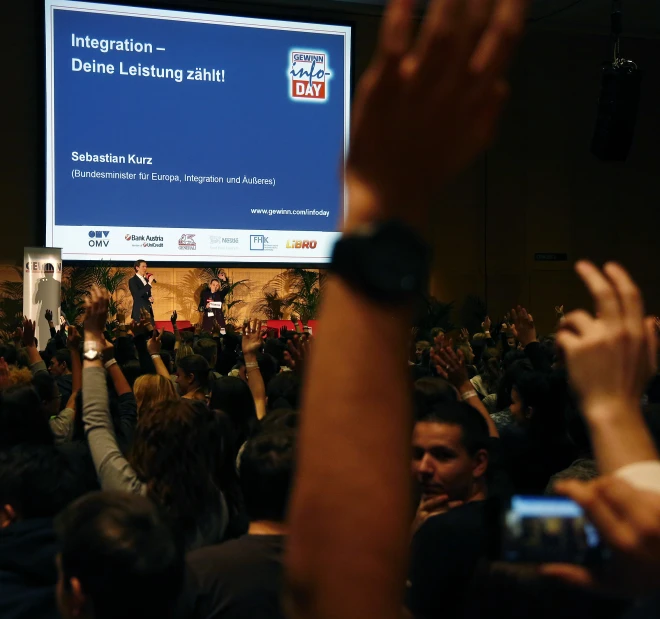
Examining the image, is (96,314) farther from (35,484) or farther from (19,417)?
(35,484)

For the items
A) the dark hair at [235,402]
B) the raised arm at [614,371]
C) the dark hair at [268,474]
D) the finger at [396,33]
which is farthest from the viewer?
the dark hair at [235,402]

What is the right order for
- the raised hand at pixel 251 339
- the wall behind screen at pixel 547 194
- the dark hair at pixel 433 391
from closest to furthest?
Answer: the dark hair at pixel 433 391 < the raised hand at pixel 251 339 < the wall behind screen at pixel 547 194

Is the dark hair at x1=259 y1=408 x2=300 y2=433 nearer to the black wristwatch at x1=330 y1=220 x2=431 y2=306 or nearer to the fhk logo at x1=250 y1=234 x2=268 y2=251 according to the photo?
the black wristwatch at x1=330 y1=220 x2=431 y2=306

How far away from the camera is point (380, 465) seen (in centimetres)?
53

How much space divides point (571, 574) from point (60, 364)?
4711 millimetres

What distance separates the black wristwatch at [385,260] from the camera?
54cm

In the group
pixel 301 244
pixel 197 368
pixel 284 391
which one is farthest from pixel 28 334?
pixel 301 244

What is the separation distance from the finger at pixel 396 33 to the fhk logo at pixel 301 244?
10.6 metres

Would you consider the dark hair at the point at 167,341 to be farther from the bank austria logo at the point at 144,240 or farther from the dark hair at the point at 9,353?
the bank austria logo at the point at 144,240

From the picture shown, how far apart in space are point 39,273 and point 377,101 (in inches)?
349

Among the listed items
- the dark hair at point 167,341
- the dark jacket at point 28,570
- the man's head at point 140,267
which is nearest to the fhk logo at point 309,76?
the man's head at point 140,267

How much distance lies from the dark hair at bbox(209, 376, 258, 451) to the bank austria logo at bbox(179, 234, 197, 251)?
773cm

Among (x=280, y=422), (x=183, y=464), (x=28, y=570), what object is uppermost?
(x=280, y=422)

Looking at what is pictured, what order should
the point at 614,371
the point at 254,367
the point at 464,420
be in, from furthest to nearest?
the point at 254,367 < the point at 464,420 < the point at 614,371
